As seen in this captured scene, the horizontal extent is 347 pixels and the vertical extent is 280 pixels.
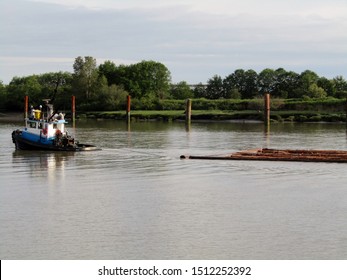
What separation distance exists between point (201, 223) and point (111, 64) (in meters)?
144

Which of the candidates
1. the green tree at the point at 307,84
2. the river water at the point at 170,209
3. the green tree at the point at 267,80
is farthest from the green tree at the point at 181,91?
the river water at the point at 170,209

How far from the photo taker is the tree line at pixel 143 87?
151m

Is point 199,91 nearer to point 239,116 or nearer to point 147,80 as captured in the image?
point 147,80

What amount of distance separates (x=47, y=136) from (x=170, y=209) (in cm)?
2422

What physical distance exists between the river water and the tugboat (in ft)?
16.8

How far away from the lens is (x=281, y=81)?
17038 centimetres

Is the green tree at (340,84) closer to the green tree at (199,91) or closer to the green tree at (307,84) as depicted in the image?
the green tree at (307,84)

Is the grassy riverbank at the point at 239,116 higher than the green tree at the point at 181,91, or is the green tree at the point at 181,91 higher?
the green tree at the point at 181,91

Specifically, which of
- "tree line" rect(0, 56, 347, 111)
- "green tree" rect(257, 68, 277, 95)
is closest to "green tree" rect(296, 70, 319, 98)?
"tree line" rect(0, 56, 347, 111)

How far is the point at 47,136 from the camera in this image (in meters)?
49.7

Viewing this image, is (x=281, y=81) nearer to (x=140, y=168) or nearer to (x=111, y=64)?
(x=111, y=64)

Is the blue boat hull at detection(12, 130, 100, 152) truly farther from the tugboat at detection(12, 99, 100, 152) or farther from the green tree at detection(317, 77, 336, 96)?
the green tree at detection(317, 77, 336, 96)

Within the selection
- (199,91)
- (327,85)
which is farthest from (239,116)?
(199,91)
